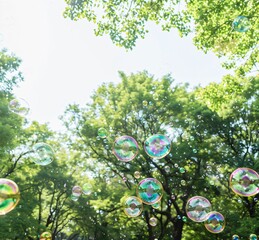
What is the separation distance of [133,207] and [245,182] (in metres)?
5.46

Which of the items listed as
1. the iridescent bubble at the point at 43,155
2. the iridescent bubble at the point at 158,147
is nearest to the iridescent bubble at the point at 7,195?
the iridescent bubble at the point at 43,155

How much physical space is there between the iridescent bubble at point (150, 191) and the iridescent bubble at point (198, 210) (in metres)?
1.40

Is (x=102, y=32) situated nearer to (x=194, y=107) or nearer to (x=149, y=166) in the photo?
(x=194, y=107)

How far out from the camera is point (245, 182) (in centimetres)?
1056

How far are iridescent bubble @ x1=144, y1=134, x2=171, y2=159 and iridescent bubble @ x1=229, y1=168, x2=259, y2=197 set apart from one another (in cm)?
288

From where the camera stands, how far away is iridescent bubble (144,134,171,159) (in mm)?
11742

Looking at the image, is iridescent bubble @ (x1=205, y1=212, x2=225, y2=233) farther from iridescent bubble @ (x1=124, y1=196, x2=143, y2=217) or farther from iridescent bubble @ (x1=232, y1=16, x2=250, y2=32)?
iridescent bubble @ (x1=232, y1=16, x2=250, y2=32)

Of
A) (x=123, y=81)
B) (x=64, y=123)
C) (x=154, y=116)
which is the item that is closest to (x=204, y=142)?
(x=154, y=116)

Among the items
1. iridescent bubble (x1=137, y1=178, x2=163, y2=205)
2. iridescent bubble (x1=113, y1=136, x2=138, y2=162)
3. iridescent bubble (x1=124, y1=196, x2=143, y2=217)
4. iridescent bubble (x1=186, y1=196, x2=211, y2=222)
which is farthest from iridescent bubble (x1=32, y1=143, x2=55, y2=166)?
iridescent bubble (x1=186, y1=196, x2=211, y2=222)

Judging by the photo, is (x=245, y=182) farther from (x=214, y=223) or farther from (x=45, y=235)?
(x=45, y=235)

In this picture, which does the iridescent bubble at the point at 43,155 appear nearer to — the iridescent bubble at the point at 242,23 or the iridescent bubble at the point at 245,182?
the iridescent bubble at the point at 245,182

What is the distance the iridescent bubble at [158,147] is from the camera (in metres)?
11.7

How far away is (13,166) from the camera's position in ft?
74.8

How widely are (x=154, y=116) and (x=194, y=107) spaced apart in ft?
10.0
